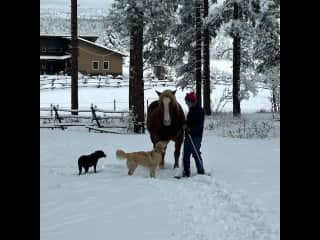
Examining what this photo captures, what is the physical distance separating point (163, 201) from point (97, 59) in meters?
62.0

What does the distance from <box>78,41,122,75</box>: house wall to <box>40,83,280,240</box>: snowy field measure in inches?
2106

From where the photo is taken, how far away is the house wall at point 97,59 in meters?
67.5

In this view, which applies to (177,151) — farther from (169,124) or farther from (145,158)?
(145,158)

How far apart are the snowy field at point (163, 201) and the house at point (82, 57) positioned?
5302 cm

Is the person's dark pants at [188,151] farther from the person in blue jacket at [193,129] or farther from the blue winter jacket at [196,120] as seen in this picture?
the blue winter jacket at [196,120]

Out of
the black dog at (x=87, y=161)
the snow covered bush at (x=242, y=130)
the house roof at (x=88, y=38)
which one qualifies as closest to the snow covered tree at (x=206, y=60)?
the snow covered bush at (x=242, y=130)

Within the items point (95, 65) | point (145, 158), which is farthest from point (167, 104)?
point (95, 65)

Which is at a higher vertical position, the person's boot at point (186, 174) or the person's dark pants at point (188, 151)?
the person's dark pants at point (188, 151)

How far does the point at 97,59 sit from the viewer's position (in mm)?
68625

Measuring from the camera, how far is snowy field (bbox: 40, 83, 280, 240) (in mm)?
6484
